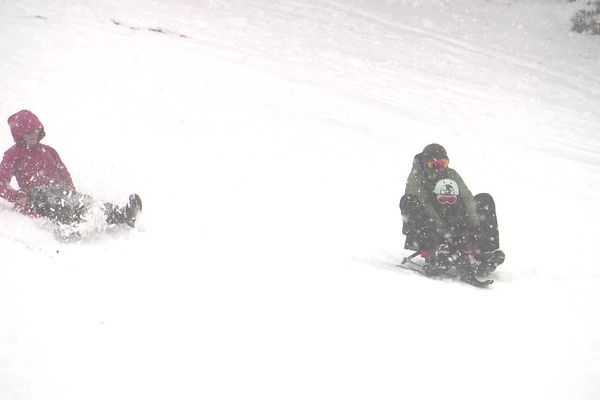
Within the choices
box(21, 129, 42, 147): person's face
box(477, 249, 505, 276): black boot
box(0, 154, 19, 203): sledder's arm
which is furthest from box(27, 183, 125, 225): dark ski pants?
box(477, 249, 505, 276): black boot

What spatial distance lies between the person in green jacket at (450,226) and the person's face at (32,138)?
3.47 m

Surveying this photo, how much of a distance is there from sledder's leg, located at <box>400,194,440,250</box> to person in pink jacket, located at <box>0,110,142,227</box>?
2.50m

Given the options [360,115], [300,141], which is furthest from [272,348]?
[360,115]

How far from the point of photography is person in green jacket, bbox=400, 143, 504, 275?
4.69 meters

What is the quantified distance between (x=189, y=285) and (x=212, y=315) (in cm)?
45

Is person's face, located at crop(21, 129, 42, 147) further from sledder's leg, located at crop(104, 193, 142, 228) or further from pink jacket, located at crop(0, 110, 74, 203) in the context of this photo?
sledder's leg, located at crop(104, 193, 142, 228)

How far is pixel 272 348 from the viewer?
10.5 feet

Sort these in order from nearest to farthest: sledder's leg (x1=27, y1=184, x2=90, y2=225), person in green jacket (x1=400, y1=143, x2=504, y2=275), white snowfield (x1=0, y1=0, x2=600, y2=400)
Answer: white snowfield (x1=0, y1=0, x2=600, y2=400)
sledder's leg (x1=27, y1=184, x2=90, y2=225)
person in green jacket (x1=400, y1=143, x2=504, y2=275)

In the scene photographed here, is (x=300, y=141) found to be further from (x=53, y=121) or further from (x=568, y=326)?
(x=568, y=326)

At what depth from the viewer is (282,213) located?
6.07 meters

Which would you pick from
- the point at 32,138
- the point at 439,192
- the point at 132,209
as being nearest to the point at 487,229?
the point at 439,192

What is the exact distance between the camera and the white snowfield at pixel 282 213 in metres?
3.05

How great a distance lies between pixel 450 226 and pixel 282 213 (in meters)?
2.06

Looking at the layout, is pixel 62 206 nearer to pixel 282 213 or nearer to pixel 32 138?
pixel 32 138
